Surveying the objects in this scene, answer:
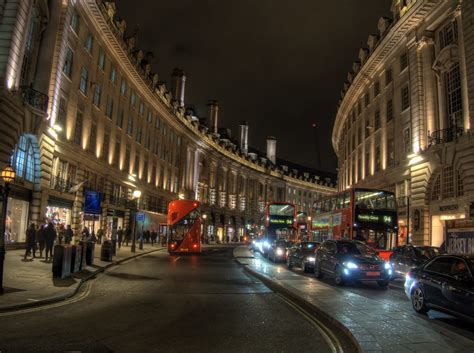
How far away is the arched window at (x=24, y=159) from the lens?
24.3 meters

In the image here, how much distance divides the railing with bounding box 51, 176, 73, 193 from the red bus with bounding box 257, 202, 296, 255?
1534cm

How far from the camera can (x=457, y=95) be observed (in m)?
28.5

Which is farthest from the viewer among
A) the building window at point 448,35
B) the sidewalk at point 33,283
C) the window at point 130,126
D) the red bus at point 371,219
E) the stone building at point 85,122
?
the window at point 130,126

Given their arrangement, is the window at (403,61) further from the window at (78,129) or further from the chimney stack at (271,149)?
the chimney stack at (271,149)

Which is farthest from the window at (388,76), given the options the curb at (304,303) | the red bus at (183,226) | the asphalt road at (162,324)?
the asphalt road at (162,324)

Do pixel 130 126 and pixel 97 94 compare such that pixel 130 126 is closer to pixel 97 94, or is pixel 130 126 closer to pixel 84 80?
pixel 97 94

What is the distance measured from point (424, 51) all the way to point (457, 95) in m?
5.16

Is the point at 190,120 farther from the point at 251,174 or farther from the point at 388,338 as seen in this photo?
the point at 388,338

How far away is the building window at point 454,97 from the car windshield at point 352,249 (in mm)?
15445

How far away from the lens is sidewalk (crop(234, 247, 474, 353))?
6.75 meters

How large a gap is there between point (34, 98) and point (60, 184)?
788 cm

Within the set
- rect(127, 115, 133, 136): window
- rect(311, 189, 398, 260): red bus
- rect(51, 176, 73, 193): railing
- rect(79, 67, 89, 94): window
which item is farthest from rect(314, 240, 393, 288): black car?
rect(127, 115, 133, 136): window

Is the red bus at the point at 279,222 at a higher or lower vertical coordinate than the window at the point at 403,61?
lower

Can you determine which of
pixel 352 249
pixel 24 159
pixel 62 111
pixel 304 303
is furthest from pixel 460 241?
pixel 62 111
